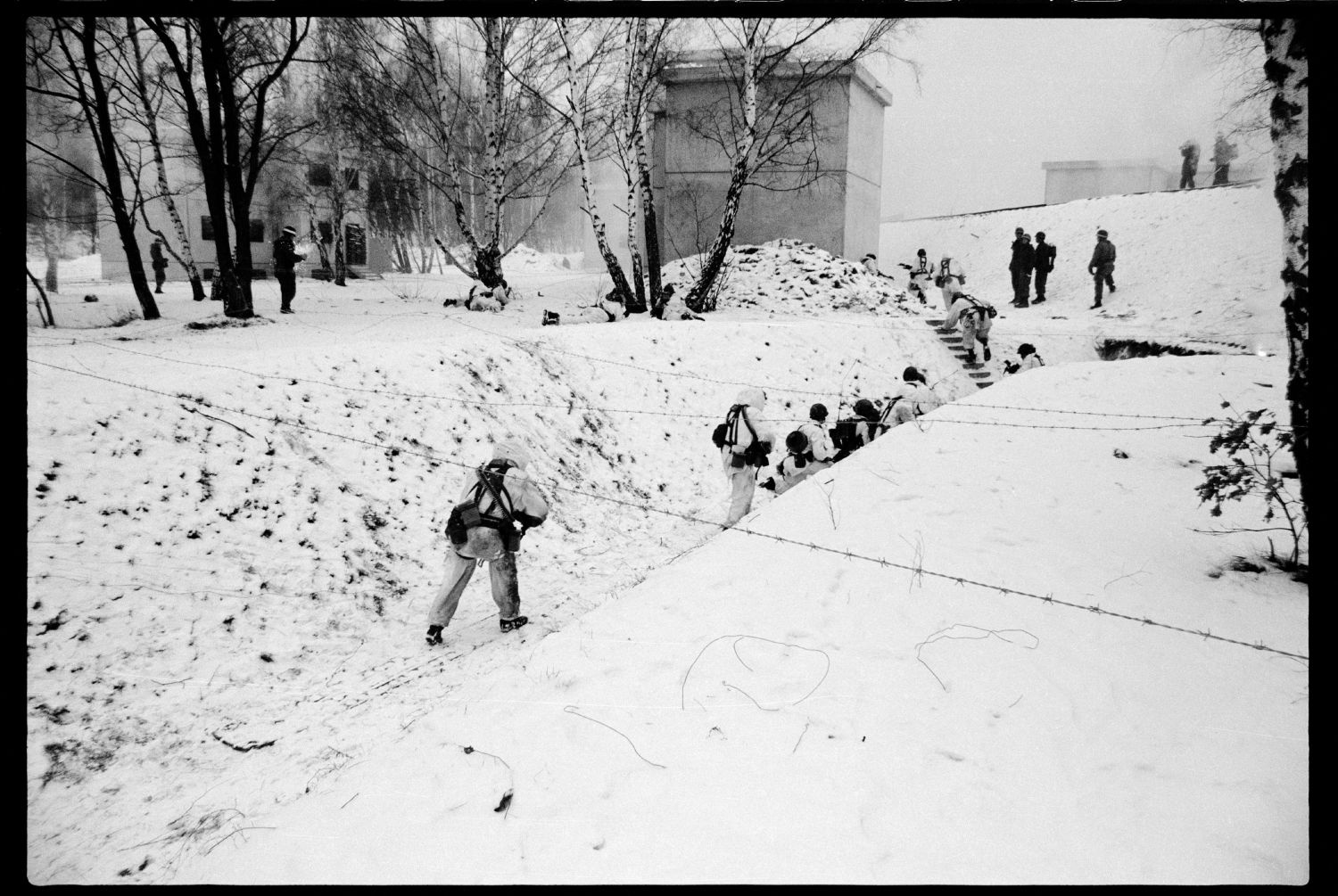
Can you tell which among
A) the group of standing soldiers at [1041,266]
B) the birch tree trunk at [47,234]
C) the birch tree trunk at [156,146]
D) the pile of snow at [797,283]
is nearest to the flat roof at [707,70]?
the pile of snow at [797,283]

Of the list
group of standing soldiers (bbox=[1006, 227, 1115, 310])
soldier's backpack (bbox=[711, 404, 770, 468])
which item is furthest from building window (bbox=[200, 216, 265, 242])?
group of standing soldiers (bbox=[1006, 227, 1115, 310])

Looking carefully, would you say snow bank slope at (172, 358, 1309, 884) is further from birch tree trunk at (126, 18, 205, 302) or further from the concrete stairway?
birch tree trunk at (126, 18, 205, 302)

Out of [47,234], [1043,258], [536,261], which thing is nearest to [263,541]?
[47,234]

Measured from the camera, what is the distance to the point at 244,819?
3455mm

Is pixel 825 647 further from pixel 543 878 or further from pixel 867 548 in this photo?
pixel 543 878

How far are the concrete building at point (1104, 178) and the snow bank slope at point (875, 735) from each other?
1914 centimetres

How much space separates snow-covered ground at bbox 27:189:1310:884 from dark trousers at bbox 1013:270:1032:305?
894 cm

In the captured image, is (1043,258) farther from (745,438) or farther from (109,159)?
(109,159)

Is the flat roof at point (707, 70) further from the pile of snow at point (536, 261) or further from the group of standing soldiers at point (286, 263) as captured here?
the pile of snow at point (536, 261)

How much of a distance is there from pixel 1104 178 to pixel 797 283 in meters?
10.8

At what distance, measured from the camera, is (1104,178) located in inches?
823
